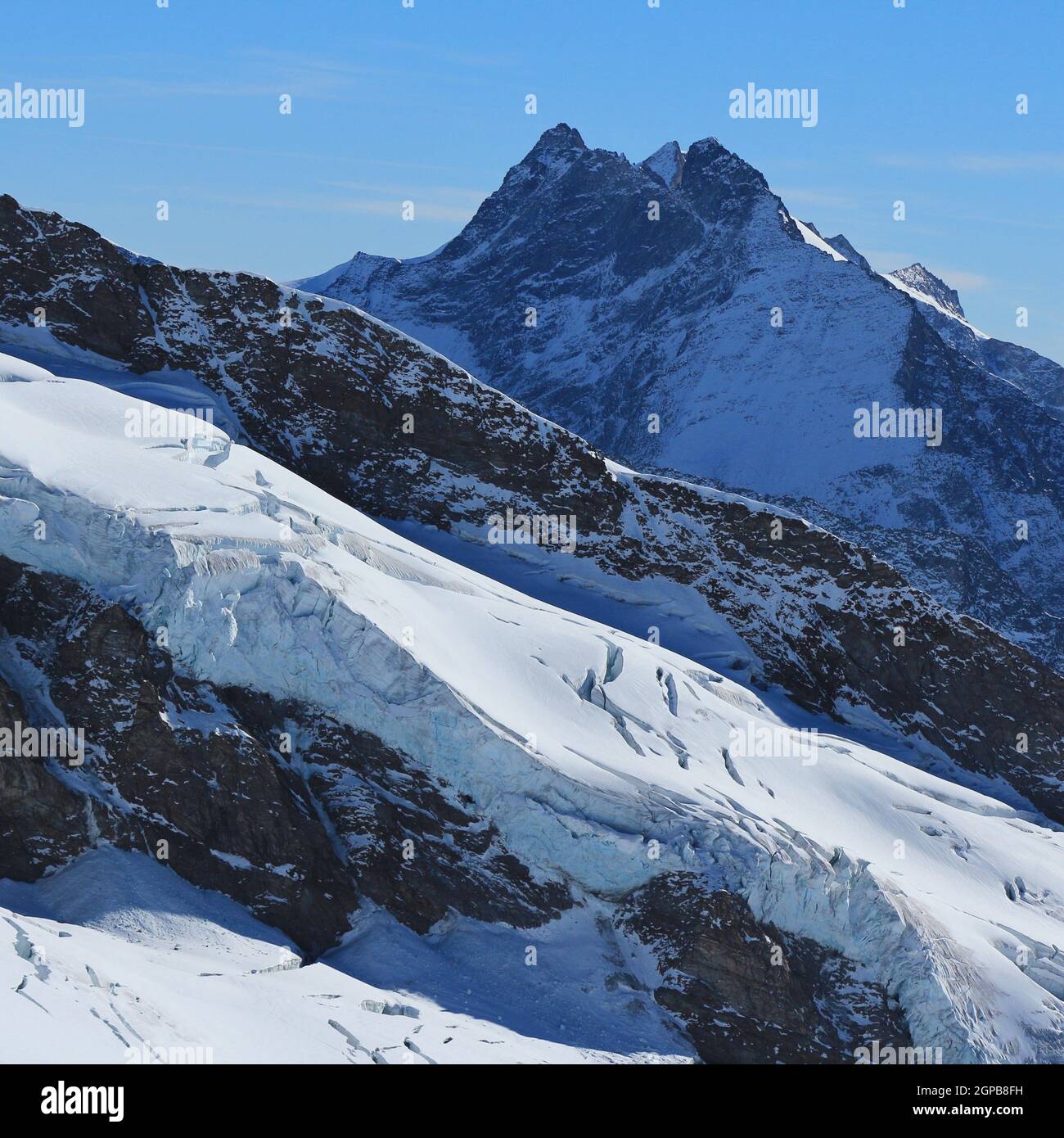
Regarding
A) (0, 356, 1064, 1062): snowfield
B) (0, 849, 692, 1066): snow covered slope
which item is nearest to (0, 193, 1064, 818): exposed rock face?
(0, 356, 1064, 1062): snowfield

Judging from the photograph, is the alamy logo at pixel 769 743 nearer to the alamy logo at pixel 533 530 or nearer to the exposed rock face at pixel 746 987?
the exposed rock face at pixel 746 987

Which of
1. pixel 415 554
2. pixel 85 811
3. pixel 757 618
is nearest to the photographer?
pixel 85 811

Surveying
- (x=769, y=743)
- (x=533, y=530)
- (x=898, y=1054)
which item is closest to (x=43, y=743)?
(x=769, y=743)

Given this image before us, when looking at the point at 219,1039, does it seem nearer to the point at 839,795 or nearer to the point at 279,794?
the point at 279,794

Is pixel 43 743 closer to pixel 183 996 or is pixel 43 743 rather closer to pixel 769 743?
pixel 183 996
